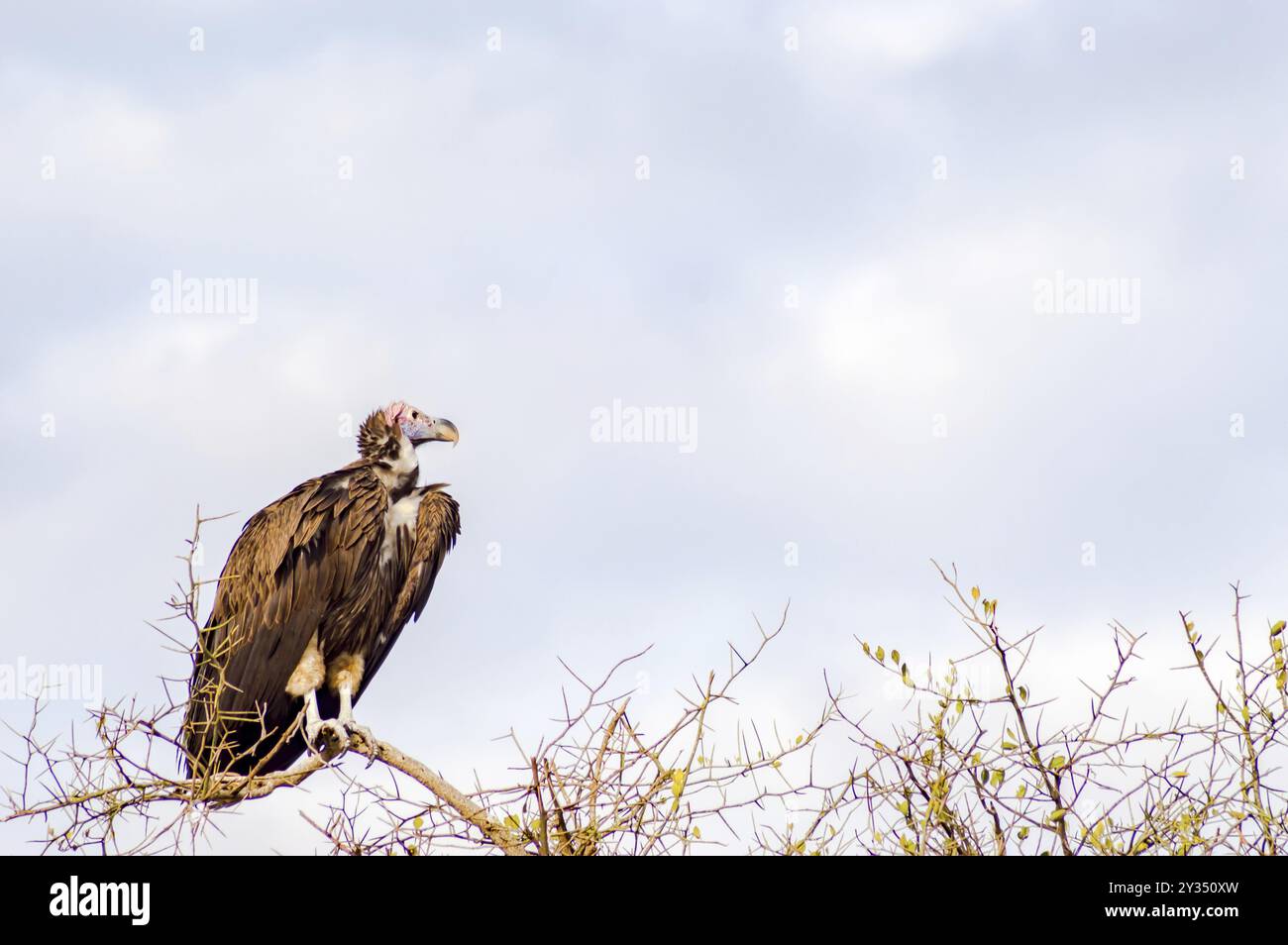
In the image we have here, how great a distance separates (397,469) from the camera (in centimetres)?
788

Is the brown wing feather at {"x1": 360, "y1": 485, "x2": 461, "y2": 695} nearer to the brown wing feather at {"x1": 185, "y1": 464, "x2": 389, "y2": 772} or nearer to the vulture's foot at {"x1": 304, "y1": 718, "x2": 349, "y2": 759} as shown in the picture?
the brown wing feather at {"x1": 185, "y1": 464, "x2": 389, "y2": 772}

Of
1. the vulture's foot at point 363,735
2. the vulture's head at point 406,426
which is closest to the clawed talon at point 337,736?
the vulture's foot at point 363,735

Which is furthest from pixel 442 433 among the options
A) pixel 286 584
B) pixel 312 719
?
pixel 312 719

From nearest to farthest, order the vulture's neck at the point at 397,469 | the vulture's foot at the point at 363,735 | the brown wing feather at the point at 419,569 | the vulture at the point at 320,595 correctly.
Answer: the vulture's foot at the point at 363,735, the vulture at the point at 320,595, the brown wing feather at the point at 419,569, the vulture's neck at the point at 397,469

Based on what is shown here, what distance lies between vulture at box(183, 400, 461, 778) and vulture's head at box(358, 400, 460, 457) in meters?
0.39

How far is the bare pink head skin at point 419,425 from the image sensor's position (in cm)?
850

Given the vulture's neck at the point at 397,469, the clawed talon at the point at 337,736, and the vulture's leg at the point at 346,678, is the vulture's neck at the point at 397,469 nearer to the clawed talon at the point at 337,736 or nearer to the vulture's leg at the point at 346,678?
the vulture's leg at the point at 346,678

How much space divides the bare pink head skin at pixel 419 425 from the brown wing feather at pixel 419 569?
3.27 ft

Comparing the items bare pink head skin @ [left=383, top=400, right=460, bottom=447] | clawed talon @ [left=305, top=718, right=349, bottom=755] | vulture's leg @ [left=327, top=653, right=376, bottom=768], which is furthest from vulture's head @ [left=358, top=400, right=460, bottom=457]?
clawed talon @ [left=305, top=718, right=349, bottom=755]

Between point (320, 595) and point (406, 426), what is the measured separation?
1.68 meters

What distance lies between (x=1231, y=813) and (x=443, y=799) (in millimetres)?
2733

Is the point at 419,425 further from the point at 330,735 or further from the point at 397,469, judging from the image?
the point at 330,735

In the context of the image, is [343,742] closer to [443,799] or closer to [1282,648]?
[443,799]
